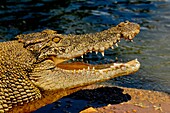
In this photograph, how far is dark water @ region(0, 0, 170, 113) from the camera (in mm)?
6996

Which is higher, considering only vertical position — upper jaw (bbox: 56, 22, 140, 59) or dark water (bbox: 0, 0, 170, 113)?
upper jaw (bbox: 56, 22, 140, 59)

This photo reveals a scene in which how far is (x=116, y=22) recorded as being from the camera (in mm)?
9875

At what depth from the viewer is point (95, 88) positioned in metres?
6.22

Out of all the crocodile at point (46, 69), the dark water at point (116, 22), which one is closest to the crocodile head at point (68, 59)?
the crocodile at point (46, 69)

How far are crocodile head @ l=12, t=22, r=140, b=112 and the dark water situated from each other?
1924 mm

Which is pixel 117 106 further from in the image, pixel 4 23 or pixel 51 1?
pixel 51 1

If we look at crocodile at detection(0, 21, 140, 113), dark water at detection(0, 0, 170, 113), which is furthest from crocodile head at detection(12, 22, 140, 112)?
dark water at detection(0, 0, 170, 113)

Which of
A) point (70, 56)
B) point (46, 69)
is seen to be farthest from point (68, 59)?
point (46, 69)

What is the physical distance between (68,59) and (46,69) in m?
0.32

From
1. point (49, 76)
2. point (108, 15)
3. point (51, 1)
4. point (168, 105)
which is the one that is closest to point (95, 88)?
point (168, 105)

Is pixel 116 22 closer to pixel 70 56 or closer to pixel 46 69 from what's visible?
pixel 70 56

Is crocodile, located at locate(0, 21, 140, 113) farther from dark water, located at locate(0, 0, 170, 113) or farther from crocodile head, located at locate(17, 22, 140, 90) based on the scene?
dark water, located at locate(0, 0, 170, 113)

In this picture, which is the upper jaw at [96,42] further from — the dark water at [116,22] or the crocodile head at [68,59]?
the dark water at [116,22]

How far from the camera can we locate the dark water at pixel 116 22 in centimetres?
700
